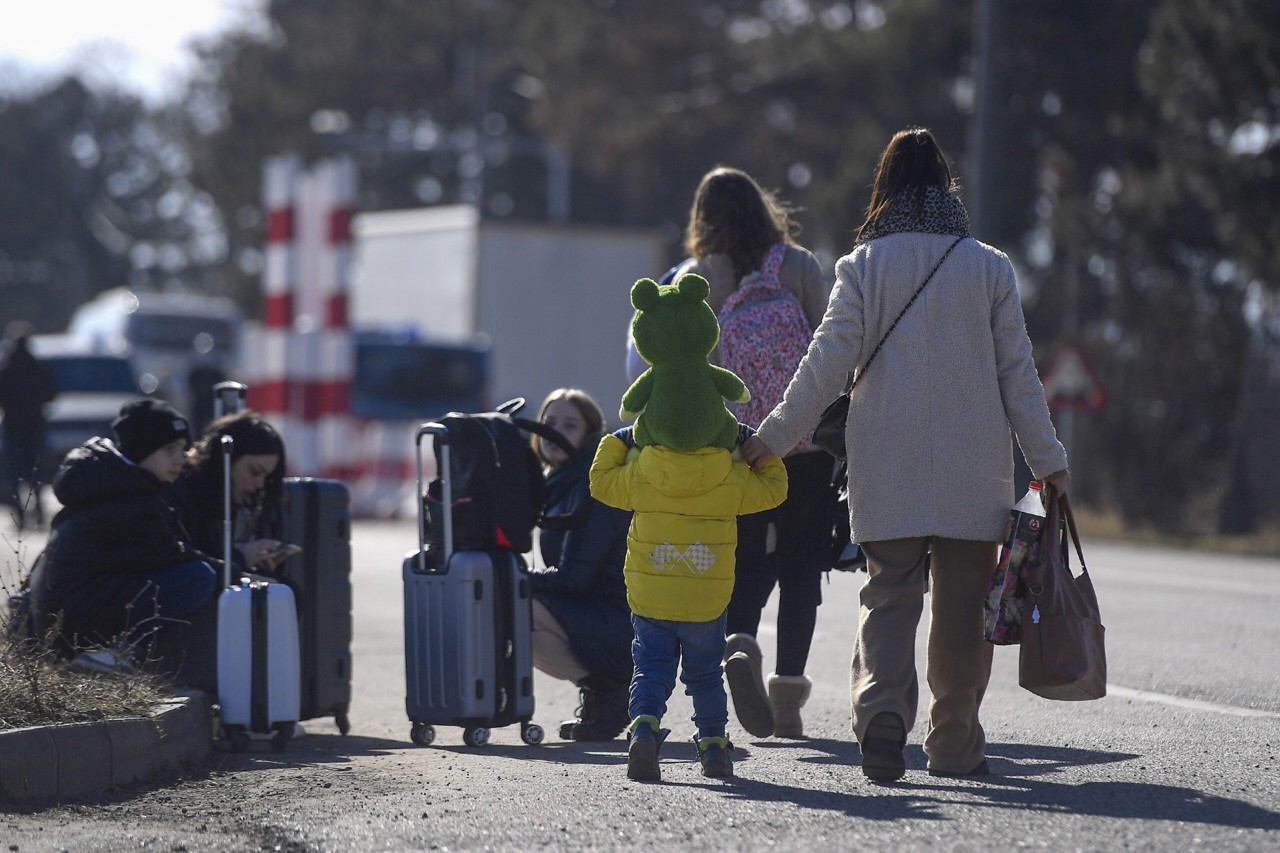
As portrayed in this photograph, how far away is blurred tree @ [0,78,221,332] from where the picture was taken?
271 ft

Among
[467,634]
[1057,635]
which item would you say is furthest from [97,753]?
[1057,635]

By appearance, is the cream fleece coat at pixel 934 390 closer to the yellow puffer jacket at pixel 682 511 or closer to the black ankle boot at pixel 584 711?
the yellow puffer jacket at pixel 682 511

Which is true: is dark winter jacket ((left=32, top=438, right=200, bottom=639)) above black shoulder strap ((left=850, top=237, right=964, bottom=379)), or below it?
below

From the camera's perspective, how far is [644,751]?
612 centimetres

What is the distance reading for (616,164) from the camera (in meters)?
39.5

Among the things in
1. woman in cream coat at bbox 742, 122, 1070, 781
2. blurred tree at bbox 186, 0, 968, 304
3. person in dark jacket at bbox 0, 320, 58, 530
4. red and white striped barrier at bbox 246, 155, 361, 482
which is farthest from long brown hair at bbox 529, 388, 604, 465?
red and white striped barrier at bbox 246, 155, 361, 482

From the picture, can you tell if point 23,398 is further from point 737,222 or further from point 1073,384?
point 737,222

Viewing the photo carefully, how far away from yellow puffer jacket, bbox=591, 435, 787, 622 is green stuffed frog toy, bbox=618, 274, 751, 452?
0.07 meters

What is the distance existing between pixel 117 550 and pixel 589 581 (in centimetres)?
163

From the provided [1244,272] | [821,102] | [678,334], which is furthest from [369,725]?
[821,102]

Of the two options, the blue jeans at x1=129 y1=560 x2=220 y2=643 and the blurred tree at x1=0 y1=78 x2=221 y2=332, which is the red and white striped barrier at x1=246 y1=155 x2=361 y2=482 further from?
the blurred tree at x1=0 y1=78 x2=221 y2=332

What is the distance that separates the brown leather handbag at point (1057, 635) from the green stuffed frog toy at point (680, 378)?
92cm

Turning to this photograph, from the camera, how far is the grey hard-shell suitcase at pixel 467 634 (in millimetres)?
7344

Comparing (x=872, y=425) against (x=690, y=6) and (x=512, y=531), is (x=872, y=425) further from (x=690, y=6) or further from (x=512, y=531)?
(x=690, y=6)
